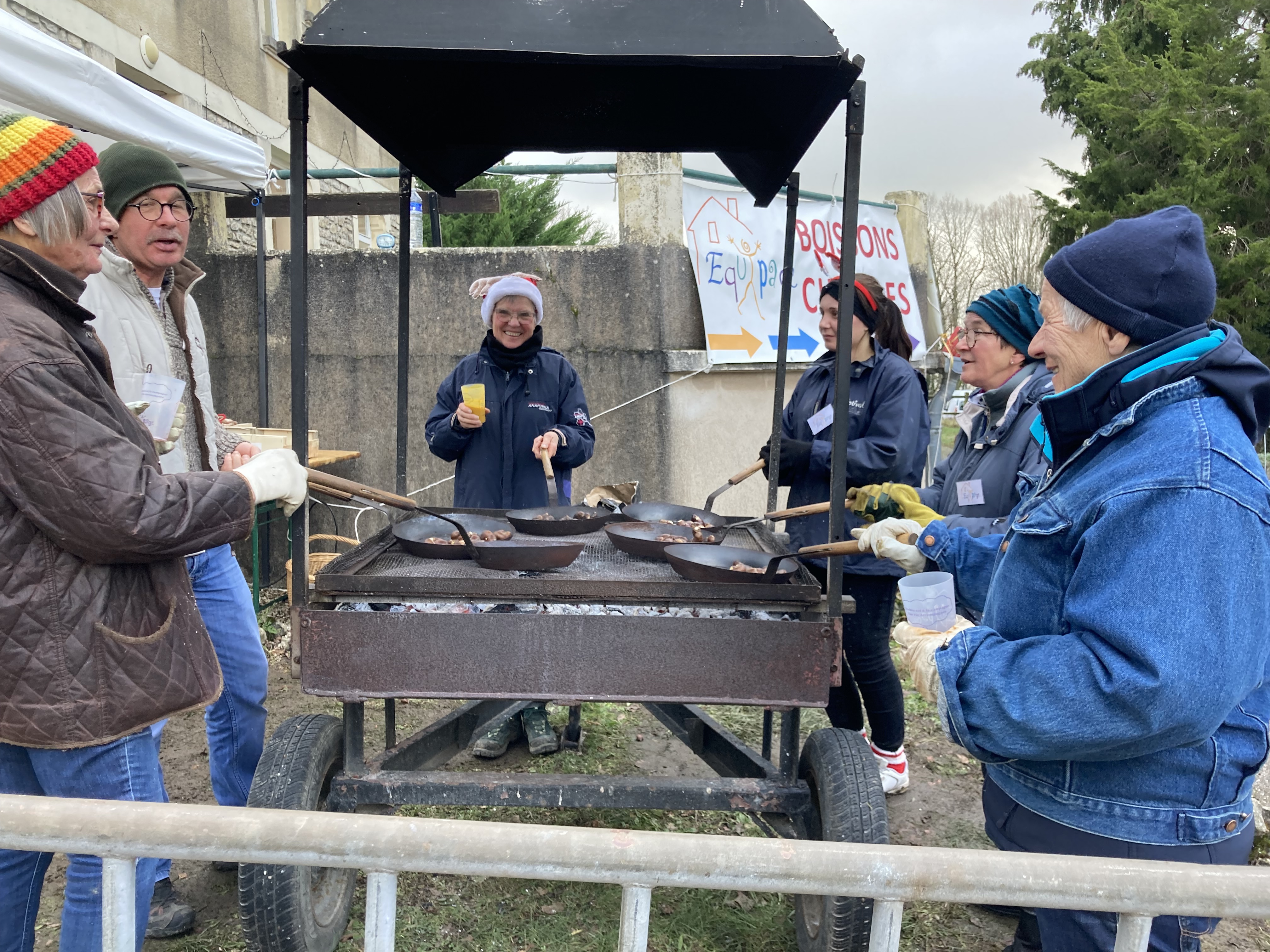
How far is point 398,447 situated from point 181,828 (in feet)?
7.76

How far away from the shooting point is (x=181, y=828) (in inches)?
38.0

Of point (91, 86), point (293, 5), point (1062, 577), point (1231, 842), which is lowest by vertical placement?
point (1231, 842)

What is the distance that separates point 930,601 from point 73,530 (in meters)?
1.59

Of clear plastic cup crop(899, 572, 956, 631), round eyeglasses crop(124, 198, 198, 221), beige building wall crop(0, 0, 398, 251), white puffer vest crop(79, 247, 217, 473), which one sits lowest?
clear plastic cup crop(899, 572, 956, 631)

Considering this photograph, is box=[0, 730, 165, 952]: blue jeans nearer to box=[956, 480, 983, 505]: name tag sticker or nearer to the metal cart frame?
the metal cart frame

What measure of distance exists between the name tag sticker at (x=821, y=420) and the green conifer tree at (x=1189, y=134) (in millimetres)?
11705

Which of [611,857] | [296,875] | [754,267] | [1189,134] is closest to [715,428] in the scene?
[754,267]

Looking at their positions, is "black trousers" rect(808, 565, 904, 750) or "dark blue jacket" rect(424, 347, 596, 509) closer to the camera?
"black trousers" rect(808, 565, 904, 750)

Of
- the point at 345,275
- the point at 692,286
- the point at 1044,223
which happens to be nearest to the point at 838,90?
the point at 692,286

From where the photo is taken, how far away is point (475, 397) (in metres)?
3.25

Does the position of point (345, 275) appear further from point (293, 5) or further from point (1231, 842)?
point (293, 5)

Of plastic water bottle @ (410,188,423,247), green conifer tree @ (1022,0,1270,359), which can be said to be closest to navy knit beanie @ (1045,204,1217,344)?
plastic water bottle @ (410,188,423,247)

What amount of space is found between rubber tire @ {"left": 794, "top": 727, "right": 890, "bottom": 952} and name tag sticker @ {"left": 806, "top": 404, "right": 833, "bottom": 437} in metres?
1.34

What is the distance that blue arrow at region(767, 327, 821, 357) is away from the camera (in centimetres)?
596
